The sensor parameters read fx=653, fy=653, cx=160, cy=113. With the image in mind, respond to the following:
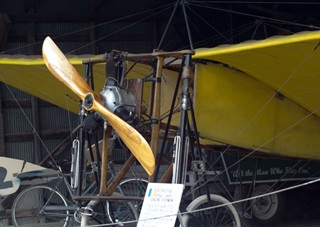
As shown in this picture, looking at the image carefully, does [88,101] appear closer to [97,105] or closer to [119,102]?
[97,105]

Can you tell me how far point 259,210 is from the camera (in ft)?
26.6

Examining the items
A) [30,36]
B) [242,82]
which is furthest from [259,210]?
[30,36]

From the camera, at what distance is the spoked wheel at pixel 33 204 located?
24.4 ft

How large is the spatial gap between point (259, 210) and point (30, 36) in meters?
4.44

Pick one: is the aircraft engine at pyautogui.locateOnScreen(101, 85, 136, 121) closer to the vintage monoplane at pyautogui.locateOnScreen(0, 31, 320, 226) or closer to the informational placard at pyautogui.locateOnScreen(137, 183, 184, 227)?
the vintage monoplane at pyautogui.locateOnScreen(0, 31, 320, 226)

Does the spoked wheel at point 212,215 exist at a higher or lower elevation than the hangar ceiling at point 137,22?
lower

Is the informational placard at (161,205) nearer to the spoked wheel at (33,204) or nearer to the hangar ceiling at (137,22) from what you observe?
the spoked wheel at (33,204)

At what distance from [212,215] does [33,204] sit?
249 centimetres

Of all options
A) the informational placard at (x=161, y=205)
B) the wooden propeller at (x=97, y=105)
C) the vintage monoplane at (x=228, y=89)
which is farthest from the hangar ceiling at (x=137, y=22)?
the informational placard at (x=161, y=205)

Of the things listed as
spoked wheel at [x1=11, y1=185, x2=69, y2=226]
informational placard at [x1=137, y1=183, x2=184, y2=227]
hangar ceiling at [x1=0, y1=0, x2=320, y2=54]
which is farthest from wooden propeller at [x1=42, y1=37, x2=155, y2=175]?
hangar ceiling at [x1=0, y1=0, x2=320, y2=54]

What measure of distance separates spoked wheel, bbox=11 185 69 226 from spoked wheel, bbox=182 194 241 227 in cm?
189

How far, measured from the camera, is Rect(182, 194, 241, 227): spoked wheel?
593cm

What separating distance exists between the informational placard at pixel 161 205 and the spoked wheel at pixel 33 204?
2.36 metres

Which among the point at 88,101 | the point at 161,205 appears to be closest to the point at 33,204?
the point at 88,101
